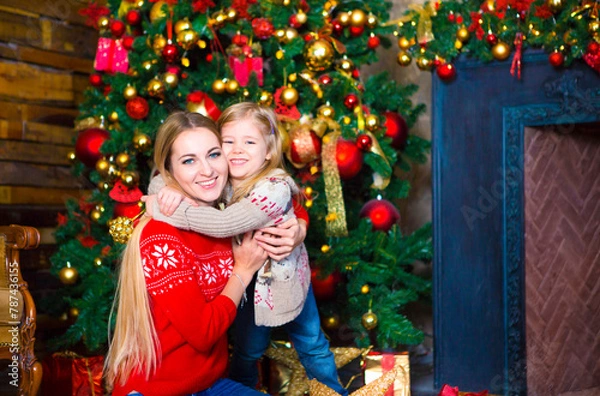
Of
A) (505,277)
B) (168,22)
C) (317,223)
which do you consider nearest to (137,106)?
(168,22)

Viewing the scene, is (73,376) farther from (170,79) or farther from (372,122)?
(372,122)

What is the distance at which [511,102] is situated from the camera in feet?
12.0

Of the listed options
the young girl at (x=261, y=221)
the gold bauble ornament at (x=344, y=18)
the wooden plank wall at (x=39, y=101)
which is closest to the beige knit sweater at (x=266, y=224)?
the young girl at (x=261, y=221)

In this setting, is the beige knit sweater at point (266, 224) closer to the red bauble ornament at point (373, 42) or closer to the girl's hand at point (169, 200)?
the girl's hand at point (169, 200)

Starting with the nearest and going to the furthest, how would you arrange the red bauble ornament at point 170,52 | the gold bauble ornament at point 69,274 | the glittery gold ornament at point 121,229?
the glittery gold ornament at point 121,229 → the red bauble ornament at point 170,52 → the gold bauble ornament at point 69,274

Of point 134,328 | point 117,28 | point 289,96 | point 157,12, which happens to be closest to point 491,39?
point 289,96

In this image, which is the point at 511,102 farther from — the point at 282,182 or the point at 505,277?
the point at 282,182

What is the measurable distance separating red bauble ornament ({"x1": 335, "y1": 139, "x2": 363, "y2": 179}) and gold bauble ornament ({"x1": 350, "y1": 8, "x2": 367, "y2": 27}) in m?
0.59

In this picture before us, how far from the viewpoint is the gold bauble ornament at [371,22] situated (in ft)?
13.0

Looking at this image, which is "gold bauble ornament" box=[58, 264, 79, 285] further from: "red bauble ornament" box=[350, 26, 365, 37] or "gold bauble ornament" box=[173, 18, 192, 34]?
"red bauble ornament" box=[350, 26, 365, 37]

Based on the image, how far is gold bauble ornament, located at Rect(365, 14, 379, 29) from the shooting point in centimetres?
395

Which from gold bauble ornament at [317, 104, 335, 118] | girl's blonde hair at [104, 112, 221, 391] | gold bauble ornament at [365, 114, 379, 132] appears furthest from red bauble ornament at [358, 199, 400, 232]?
girl's blonde hair at [104, 112, 221, 391]

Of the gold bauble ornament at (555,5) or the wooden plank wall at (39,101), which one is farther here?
the wooden plank wall at (39,101)

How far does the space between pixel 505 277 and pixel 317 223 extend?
0.91 m
